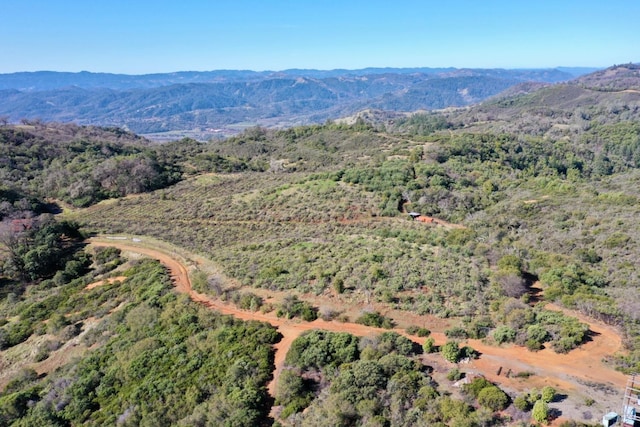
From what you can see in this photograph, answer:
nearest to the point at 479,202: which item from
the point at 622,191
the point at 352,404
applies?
the point at 622,191

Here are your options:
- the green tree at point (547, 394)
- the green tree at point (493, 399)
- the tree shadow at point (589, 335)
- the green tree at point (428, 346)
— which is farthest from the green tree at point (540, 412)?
the tree shadow at point (589, 335)

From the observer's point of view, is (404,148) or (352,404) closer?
(352,404)

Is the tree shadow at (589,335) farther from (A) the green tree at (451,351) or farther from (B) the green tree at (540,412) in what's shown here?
(B) the green tree at (540,412)

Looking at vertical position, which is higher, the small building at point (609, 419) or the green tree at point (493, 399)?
the small building at point (609, 419)

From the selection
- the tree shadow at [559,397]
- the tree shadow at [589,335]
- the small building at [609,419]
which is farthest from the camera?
the tree shadow at [589,335]

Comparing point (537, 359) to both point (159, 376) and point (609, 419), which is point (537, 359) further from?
point (159, 376)

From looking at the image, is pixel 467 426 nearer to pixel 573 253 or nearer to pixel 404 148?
pixel 573 253
